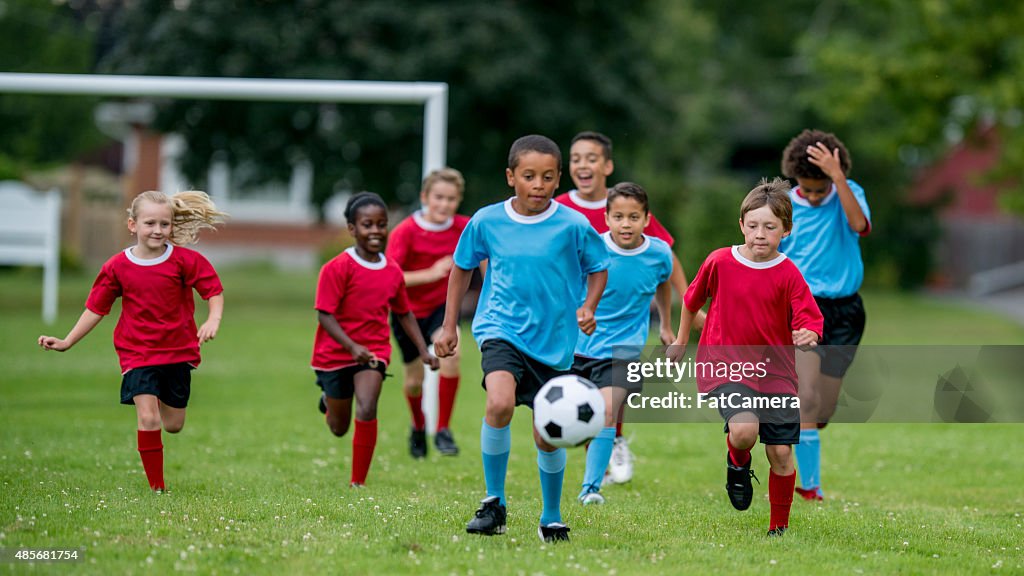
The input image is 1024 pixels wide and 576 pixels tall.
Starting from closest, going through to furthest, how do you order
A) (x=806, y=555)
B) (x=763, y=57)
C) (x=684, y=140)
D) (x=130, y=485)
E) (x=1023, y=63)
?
(x=806, y=555)
(x=130, y=485)
(x=1023, y=63)
(x=684, y=140)
(x=763, y=57)

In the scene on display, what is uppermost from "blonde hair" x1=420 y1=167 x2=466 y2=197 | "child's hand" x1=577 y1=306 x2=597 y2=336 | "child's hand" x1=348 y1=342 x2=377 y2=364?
"blonde hair" x1=420 y1=167 x2=466 y2=197

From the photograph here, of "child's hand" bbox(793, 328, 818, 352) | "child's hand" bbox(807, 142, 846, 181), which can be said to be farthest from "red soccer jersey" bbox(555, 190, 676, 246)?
"child's hand" bbox(793, 328, 818, 352)

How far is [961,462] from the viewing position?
10.4 m

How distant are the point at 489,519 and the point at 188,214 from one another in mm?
2876

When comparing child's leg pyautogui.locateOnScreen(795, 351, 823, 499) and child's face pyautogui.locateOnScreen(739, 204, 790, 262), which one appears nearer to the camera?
child's face pyautogui.locateOnScreen(739, 204, 790, 262)

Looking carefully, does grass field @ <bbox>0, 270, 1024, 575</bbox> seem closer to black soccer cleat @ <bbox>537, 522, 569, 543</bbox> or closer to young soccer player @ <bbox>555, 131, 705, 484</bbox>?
black soccer cleat @ <bbox>537, 522, 569, 543</bbox>

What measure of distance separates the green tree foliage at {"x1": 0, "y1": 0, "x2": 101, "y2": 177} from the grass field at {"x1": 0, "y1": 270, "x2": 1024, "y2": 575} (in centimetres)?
→ 1809

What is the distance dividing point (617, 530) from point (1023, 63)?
61.1 ft

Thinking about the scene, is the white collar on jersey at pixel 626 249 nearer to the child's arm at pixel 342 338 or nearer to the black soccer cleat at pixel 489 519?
the child's arm at pixel 342 338

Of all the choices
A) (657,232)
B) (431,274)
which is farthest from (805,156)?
(431,274)

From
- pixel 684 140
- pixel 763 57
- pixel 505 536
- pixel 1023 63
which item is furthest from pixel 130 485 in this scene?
pixel 763 57

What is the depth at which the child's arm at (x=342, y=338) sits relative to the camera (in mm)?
7840

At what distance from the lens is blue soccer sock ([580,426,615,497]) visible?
7.74 m

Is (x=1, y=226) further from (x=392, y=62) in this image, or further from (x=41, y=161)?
(x=41, y=161)
